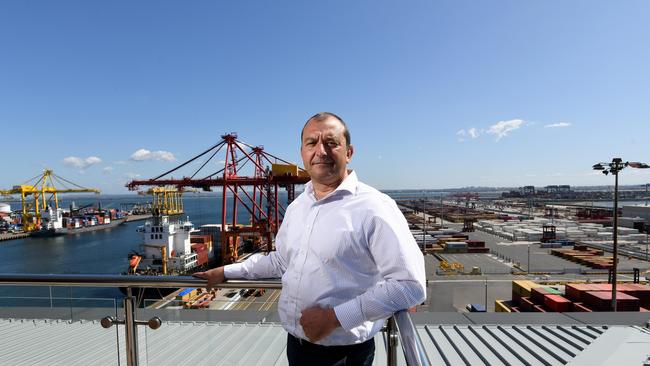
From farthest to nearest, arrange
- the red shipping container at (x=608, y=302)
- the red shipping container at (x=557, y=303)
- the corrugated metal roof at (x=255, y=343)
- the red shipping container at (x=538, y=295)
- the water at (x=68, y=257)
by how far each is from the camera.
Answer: the water at (x=68, y=257) < the red shipping container at (x=538, y=295) < the red shipping container at (x=557, y=303) < the red shipping container at (x=608, y=302) < the corrugated metal roof at (x=255, y=343)

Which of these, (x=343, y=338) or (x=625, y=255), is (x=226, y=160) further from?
(x=625, y=255)

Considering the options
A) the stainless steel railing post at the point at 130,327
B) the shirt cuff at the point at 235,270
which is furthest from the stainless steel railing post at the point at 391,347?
the stainless steel railing post at the point at 130,327

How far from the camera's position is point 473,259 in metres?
27.0

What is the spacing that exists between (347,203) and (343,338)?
1.48ft

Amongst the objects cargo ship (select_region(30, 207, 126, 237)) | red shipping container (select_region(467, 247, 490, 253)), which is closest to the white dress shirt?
red shipping container (select_region(467, 247, 490, 253))

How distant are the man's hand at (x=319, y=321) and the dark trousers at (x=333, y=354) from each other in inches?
7.6

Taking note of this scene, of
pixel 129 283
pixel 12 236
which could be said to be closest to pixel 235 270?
pixel 129 283

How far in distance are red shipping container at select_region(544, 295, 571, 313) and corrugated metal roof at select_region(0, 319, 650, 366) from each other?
10.8 m

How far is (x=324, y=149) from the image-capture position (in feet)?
3.67

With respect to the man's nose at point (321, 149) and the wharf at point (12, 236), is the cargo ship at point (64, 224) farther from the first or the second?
the man's nose at point (321, 149)

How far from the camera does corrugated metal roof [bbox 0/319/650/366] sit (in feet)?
7.92

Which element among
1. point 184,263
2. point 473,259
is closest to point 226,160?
point 184,263

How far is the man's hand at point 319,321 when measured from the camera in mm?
915

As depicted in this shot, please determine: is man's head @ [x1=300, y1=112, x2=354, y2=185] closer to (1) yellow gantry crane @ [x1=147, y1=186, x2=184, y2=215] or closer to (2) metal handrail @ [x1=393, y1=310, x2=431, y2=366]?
(2) metal handrail @ [x1=393, y1=310, x2=431, y2=366]
